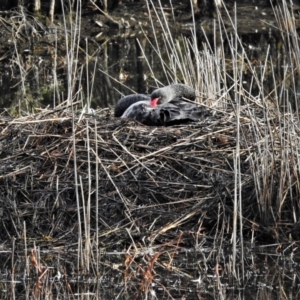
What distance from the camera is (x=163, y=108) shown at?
25.8 feet

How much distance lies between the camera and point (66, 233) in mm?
6367

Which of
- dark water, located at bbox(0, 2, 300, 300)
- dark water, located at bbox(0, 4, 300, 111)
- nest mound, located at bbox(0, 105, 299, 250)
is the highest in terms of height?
nest mound, located at bbox(0, 105, 299, 250)

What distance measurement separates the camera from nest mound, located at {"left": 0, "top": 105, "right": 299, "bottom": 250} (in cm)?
643

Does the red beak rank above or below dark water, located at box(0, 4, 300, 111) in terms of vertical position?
→ above

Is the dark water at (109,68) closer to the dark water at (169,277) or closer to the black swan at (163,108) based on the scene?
the black swan at (163,108)

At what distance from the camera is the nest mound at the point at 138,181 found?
6.43m

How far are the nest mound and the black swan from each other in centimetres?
31

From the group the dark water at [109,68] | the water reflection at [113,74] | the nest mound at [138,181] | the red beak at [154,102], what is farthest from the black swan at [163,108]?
the water reflection at [113,74]

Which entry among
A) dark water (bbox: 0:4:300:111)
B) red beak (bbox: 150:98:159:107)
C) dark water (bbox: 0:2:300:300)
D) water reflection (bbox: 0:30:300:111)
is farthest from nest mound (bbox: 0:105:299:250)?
water reflection (bbox: 0:30:300:111)

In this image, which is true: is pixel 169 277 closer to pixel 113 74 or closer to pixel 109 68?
pixel 113 74

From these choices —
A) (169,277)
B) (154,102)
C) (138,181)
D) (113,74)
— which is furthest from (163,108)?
(113,74)

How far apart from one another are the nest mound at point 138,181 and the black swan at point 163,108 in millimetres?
307

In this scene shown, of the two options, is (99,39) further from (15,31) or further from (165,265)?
(165,265)

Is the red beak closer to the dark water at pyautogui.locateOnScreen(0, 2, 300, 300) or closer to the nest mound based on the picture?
the nest mound
